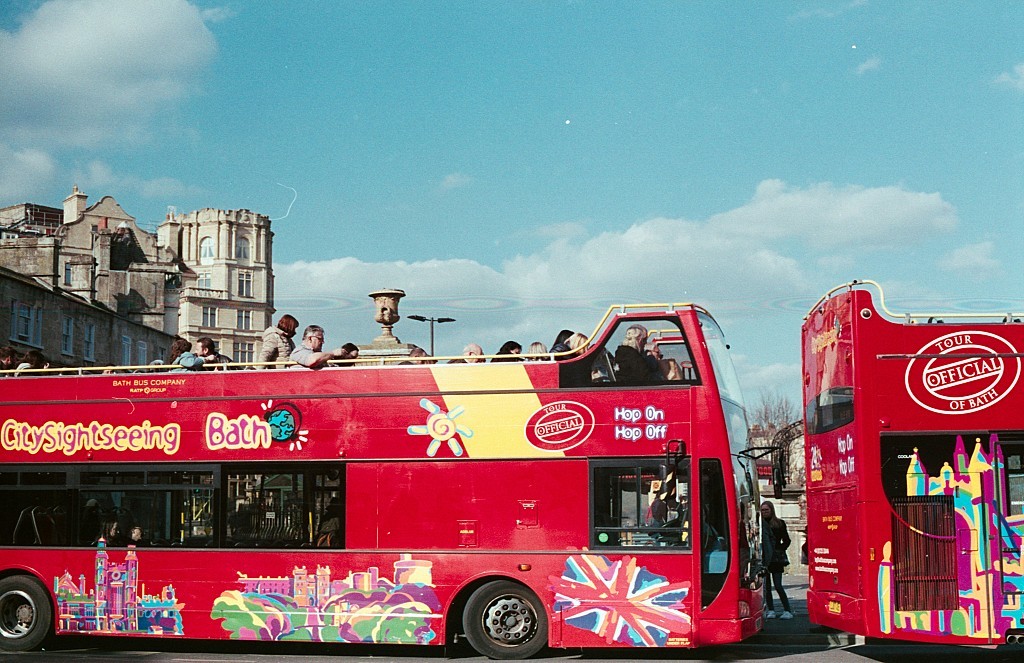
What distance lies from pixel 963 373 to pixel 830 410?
1543 mm

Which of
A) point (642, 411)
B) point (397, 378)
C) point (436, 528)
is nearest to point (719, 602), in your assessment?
point (642, 411)

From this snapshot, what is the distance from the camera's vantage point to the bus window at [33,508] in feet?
48.5

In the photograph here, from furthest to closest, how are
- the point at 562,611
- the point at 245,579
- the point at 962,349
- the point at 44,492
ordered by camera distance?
the point at 44,492
the point at 245,579
the point at 562,611
the point at 962,349

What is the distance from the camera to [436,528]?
13578mm

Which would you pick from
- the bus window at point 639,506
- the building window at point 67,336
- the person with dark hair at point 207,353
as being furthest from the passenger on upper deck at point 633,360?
the building window at point 67,336

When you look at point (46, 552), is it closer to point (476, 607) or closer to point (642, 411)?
point (476, 607)

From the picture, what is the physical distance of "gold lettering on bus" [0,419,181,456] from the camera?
1450 centimetres

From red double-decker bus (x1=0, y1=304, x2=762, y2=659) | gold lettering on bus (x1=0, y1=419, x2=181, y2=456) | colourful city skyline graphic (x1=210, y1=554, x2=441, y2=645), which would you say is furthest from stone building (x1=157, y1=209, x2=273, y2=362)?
colourful city skyline graphic (x1=210, y1=554, x2=441, y2=645)

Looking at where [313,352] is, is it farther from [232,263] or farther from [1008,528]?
[232,263]

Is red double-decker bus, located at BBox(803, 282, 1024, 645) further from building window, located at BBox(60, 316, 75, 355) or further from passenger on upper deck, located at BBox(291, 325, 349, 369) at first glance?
building window, located at BBox(60, 316, 75, 355)

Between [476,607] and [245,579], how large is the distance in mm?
2957

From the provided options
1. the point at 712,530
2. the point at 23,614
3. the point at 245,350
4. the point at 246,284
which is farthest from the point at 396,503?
the point at 246,284

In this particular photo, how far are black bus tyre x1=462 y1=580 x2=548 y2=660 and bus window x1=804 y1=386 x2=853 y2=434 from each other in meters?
3.92

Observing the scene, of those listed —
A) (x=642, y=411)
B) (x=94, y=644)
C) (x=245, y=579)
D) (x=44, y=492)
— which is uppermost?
(x=642, y=411)
